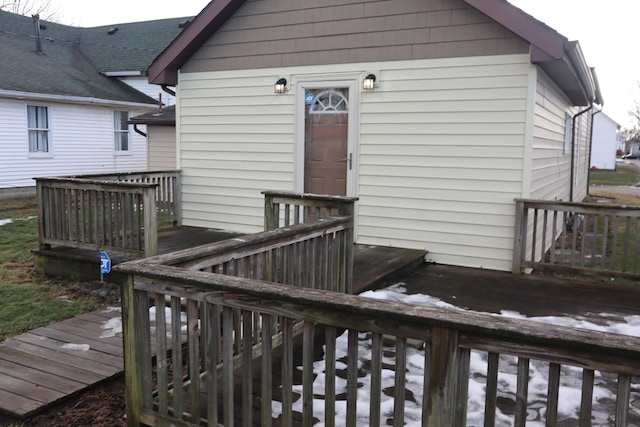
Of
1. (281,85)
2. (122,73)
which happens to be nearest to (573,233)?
(281,85)

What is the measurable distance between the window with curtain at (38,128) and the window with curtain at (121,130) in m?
2.18

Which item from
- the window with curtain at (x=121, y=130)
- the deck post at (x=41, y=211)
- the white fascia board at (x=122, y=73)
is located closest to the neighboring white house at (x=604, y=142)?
the white fascia board at (x=122, y=73)

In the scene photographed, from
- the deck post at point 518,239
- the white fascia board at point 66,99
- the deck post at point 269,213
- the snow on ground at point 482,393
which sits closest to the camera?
the snow on ground at point 482,393

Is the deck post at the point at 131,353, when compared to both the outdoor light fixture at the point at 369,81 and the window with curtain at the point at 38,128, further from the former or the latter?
the window with curtain at the point at 38,128

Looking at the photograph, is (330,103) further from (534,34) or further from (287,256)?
(287,256)

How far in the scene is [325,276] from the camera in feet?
13.2

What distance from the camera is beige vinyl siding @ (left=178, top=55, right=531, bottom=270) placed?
5969 millimetres

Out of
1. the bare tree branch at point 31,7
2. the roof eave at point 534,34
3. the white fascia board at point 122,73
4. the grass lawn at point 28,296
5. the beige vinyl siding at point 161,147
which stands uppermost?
the bare tree branch at point 31,7

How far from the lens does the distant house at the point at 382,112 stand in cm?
592

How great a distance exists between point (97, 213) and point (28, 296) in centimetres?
106

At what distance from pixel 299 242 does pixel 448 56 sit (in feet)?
11.4

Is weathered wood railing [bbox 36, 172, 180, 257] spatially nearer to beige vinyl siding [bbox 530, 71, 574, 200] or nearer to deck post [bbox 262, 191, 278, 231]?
deck post [bbox 262, 191, 278, 231]

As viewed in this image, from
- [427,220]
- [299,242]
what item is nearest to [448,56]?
[427,220]

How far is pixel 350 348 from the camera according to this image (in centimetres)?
214
